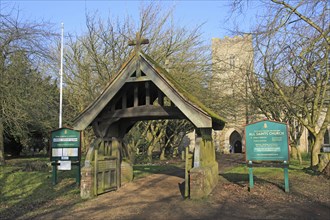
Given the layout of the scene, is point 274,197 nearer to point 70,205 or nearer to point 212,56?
point 70,205

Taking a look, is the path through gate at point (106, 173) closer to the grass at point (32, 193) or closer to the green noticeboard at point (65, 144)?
the grass at point (32, 193)

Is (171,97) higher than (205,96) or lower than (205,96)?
lower

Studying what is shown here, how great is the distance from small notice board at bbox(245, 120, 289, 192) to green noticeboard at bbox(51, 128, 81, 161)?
21.6 ft

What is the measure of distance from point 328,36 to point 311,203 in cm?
784

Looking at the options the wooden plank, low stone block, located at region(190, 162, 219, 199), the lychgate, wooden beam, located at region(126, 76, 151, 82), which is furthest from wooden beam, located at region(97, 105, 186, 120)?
low stone block, located at region(190, 162, 219, 199)

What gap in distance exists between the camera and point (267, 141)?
37.8 ft

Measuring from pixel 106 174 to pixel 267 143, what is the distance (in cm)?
539

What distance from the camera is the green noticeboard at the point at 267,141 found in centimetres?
1132

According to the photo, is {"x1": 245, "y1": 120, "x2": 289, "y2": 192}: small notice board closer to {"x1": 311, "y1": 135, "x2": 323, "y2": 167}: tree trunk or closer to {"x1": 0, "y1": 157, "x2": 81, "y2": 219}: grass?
{"x1": 0, "y1": 157, "x2": 81, "y2": 219}: grass

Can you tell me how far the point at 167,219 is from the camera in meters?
8.20

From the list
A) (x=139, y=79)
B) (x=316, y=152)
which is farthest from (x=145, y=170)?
(x=139, y=79)

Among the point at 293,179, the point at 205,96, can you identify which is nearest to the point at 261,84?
the point at 205,96

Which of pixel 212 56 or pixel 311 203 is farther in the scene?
pixel 212 56

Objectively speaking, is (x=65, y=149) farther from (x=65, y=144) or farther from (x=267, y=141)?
(x=267, y=141)
